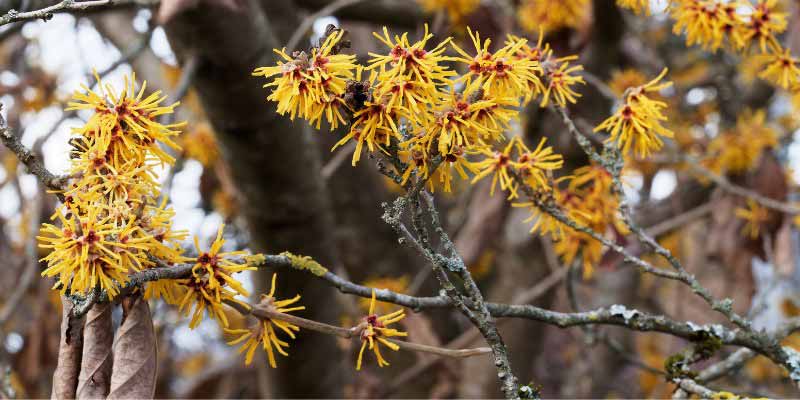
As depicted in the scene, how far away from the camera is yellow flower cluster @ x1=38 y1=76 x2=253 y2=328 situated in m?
0.78

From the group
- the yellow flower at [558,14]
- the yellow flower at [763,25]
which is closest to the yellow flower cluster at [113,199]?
the yellow flower at [763,25]

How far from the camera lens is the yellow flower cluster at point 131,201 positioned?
2.55 feet

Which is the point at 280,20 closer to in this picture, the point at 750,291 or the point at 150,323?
the point at 150,323

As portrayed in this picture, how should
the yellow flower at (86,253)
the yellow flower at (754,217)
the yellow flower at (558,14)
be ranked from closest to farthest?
the yellow flower at (86,253), the yellow flower at (558,14), the yellow flower at (754,217)

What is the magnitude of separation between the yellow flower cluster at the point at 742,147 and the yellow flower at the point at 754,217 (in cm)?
15

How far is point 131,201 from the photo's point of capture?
2.69 feet

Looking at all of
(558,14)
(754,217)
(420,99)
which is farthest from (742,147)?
(420,99)

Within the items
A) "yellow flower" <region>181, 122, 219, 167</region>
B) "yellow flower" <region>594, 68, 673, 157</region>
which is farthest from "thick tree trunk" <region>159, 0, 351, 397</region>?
"yellow flower" <region>594, 68, 673, 157</region>

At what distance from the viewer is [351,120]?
81 centimetres

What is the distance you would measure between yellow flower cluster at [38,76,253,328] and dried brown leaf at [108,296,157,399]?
6cm

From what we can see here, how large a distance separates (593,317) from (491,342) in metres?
0.25

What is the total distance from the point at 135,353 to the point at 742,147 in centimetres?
193

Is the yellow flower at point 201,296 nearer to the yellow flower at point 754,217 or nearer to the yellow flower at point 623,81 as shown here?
the yellow flower at point 754,217

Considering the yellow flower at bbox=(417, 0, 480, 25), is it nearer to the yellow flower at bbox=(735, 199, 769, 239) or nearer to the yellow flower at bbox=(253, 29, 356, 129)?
the yellow flower at bbox=(735, 199, 769, 239)
